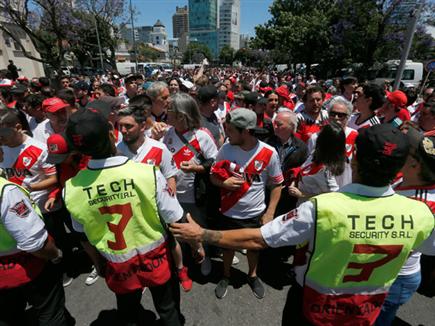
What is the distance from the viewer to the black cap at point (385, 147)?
1.18 metres

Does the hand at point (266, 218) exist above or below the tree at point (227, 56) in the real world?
below

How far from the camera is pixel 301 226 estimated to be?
52.4 inches

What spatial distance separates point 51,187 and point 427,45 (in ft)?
142

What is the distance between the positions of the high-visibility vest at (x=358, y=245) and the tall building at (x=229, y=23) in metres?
168

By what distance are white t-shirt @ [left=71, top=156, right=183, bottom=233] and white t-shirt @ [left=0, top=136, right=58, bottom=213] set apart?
1.34 metres

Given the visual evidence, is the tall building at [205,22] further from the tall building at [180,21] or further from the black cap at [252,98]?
the black cap at [252,98]

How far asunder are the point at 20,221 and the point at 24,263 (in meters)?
0.45

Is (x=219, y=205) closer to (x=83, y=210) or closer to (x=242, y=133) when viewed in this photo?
(x=242, y=133)

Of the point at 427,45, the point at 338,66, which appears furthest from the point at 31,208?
the point at 427,45

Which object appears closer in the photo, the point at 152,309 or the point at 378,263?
the point at 378,263

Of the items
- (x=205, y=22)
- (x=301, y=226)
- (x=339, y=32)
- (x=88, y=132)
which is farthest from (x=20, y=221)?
(x=205, y=22)

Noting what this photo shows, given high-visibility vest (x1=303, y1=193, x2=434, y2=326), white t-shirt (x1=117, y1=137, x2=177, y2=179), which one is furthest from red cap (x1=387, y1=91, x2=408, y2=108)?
white t-shirt (x1=117, y1=137, x2=177, y2=179)

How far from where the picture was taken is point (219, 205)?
10.5 feet

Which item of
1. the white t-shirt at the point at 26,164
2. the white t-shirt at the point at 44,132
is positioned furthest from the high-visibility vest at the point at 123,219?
the white t-shirt at the point at 44,132
